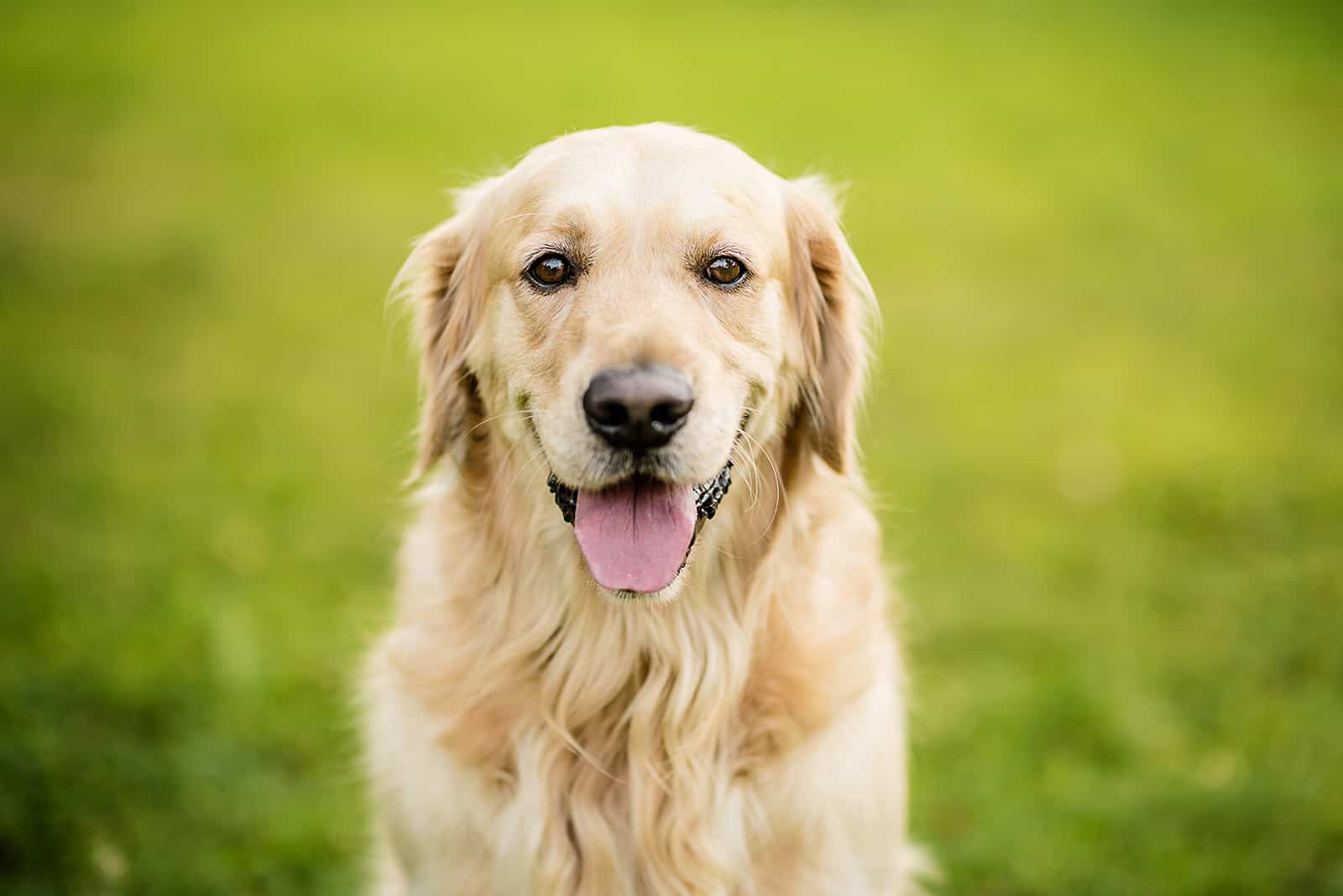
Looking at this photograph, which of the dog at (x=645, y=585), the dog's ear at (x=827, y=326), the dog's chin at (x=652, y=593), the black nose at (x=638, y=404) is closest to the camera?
the black nose at (x=638, y=404)

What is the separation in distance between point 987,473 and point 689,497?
4340 mm

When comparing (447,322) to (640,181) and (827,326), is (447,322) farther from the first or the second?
(827,326)

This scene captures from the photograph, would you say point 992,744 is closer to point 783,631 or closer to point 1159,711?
point 1159,711

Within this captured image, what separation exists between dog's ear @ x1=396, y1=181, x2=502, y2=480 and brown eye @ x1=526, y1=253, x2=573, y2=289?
24 centimetres

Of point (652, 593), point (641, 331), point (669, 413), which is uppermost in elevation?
point (641, 331)

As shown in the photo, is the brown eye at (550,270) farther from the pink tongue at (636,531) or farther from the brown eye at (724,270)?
the pink tongue at (636,531)

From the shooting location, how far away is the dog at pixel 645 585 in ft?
8.57

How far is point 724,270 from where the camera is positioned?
2.70 meters

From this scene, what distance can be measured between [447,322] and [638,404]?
980mm

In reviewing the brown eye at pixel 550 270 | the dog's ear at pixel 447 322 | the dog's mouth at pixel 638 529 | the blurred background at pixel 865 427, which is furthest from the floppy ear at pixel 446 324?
the blurred background at pixel 865 427

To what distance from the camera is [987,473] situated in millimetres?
6492

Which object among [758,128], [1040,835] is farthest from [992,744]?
[758,128]


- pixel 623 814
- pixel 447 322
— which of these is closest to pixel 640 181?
pixel 447 322

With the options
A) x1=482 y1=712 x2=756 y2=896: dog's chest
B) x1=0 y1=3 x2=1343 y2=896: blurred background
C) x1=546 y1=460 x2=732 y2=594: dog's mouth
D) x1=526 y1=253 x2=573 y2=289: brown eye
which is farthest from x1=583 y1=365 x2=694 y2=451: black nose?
x1=0 y1=3 x2=1343 y2=896: blurred background
